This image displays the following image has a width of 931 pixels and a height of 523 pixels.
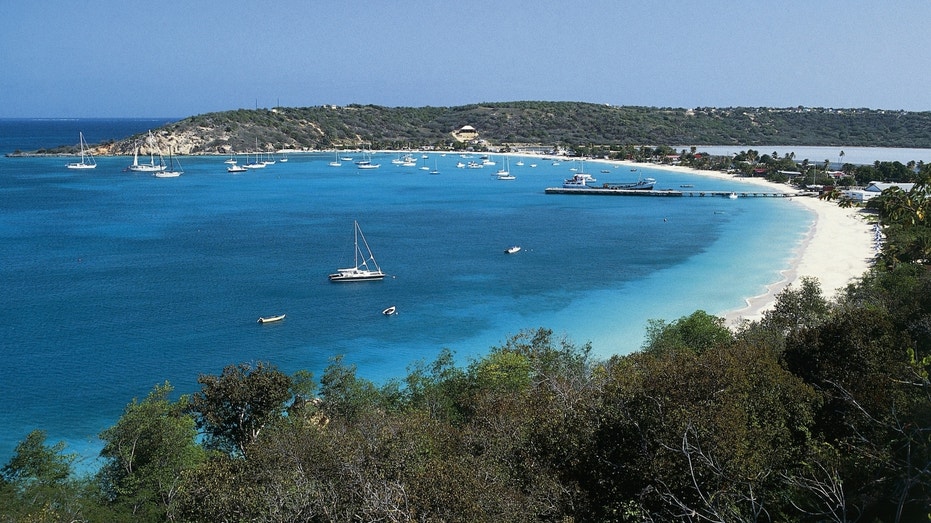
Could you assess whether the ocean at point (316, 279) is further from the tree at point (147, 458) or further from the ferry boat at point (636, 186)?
the tree at point (147, 458)

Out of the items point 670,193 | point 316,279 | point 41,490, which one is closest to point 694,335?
point 41,490

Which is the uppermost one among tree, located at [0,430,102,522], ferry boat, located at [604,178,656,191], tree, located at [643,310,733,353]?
ferry boat, located at [604,178,656,191]

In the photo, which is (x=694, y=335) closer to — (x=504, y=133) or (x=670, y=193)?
(x=670, y=193)

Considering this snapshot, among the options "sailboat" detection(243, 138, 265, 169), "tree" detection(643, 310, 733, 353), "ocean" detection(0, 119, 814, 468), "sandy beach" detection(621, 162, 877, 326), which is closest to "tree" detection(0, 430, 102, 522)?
"ocean" detection(0, 119, 814, 468)

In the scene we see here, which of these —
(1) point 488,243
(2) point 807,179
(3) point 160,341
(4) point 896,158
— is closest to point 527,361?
(3) point 160,341

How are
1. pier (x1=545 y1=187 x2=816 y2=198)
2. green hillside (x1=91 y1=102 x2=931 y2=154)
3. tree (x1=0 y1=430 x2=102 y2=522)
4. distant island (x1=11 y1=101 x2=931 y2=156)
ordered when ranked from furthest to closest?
green hillside (x1=91 y1=102 x2=931 y2=154), distant island (x1=11 y1=101 x2=931 y2=156), pier (x1=545 y1=187 x2=816 y2=198), tree (x1=0 y1=430 x2=102 y2=522)

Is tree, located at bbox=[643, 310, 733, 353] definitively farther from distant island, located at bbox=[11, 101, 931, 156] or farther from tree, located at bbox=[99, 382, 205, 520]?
distant island, located at bbox=[11, 101, 931, 156]

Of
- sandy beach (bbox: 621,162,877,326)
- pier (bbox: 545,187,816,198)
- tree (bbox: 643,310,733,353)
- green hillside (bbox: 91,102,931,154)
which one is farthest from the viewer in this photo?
green hillside (bbox: 91,102,931,154)
